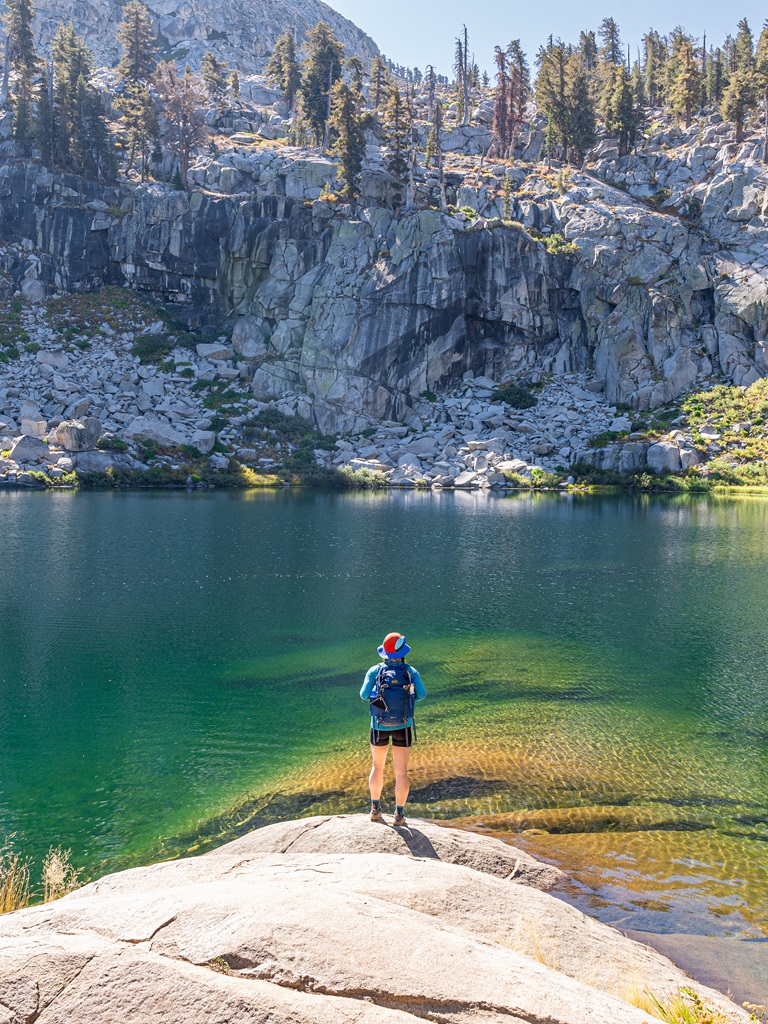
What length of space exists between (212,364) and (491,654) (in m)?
90.0

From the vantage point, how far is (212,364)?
→ 341 feet

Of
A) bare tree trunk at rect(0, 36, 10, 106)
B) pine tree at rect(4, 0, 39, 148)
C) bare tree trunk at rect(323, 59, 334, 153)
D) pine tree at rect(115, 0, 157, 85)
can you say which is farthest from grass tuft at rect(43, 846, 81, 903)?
pine tree at rect(115, 0, 157, 85)

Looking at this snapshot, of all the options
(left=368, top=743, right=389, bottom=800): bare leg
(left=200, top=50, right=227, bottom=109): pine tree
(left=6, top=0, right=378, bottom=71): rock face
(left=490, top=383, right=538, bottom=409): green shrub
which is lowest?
(left=368, top=743, right=389, bottom=800): bare leg

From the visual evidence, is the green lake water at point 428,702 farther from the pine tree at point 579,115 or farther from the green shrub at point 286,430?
the pine tree at point 579,115

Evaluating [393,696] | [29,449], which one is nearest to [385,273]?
[29,449]

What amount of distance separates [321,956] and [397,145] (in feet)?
403

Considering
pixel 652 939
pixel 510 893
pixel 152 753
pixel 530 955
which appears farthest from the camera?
pixel 152 753

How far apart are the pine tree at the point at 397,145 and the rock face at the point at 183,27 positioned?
8652 centimetres

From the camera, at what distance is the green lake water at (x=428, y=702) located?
1241 centimetres

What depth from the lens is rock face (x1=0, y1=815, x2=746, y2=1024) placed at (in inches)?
188

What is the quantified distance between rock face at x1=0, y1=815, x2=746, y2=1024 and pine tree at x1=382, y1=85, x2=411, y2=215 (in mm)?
113796

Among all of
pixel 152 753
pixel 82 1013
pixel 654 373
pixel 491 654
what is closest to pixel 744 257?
pixel 654 373

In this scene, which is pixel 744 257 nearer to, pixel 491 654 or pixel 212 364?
pixel 212 364

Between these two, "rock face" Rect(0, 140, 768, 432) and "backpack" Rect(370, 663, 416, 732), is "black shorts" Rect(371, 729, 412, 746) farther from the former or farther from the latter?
"rock face" Rect(0, 140, 768, 432)
